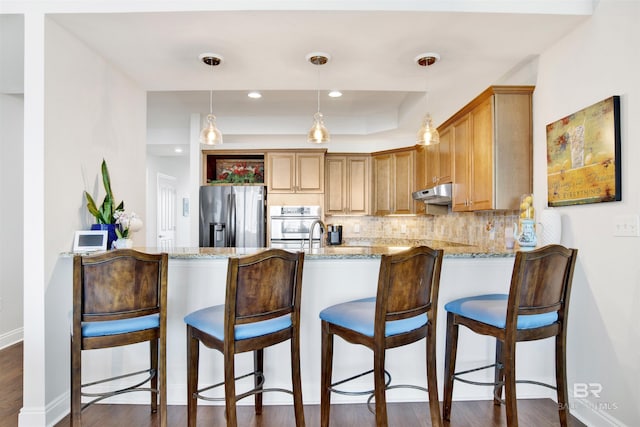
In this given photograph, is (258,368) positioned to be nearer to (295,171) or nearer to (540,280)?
(540,280)

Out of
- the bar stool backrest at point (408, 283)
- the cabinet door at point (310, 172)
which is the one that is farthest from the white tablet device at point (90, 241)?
the cabinet door at point (310, 172)

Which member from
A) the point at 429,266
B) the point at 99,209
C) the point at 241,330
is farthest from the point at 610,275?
the point at 99,209

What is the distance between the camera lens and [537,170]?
265 centimetres

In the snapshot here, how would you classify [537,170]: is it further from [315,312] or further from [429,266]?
[315,312]

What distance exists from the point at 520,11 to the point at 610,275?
152 centimetres

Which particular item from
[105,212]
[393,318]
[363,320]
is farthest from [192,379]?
[105,212]

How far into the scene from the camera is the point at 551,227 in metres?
2.36

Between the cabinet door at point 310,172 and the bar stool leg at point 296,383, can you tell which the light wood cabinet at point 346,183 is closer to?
the cabinet door at point 310,172

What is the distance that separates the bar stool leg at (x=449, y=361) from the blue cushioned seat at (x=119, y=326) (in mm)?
1555

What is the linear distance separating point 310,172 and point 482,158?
9.09 feet

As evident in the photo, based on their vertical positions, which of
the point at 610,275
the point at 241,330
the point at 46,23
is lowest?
the point at 241,330

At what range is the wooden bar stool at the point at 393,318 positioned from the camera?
167 cm

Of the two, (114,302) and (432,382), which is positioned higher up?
(114,302)

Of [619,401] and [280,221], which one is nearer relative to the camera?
[619,401]
